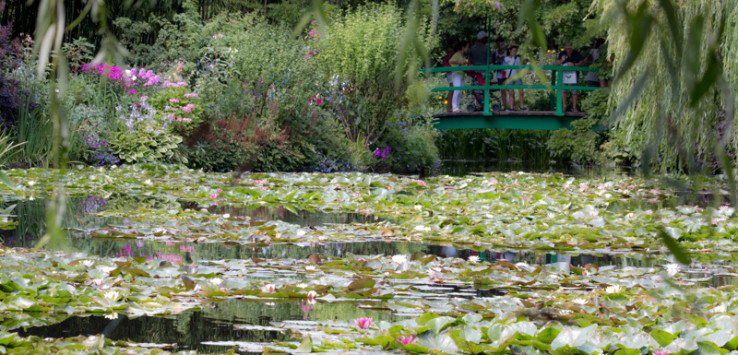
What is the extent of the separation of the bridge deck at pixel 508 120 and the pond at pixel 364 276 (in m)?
12.7

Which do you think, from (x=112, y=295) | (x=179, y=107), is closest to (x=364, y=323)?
(x=112, y=295)

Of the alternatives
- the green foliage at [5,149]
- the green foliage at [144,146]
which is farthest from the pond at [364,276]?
the green foliage at [144,146]

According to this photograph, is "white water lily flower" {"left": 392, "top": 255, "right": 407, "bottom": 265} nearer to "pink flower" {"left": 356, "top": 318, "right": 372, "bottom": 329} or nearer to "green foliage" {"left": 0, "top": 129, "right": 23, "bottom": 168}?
"pink flower" {"left": 356, "top": 318, "right": 372, "bottom": 329}

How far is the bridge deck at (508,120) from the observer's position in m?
20.5

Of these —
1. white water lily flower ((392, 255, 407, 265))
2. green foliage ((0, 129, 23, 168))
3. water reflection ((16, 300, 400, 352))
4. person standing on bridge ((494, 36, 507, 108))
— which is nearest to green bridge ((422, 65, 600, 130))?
person standing on bridge ((494, 36, 507, 108))

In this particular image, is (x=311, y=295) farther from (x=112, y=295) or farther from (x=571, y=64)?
(x=571, y=64)

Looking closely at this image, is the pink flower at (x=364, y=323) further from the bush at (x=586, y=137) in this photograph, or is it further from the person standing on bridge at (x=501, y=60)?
the person standing on bridge at (x=501, y=60)

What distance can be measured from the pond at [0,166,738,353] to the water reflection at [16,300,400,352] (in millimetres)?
11

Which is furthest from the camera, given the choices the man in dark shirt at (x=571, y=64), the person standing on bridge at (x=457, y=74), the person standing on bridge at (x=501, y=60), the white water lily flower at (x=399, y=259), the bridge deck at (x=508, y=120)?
the person standing on bridge at (x=501, y=60)

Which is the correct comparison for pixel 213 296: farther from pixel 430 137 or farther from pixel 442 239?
pixel 430 137

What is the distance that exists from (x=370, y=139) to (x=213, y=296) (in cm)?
1125

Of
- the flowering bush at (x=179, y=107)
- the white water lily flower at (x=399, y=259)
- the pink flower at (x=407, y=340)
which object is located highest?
Result: the flowering bush at (x=179, y=107)

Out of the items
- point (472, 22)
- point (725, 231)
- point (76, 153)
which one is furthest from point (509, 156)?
point (725, 231)

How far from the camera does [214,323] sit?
3215mm
